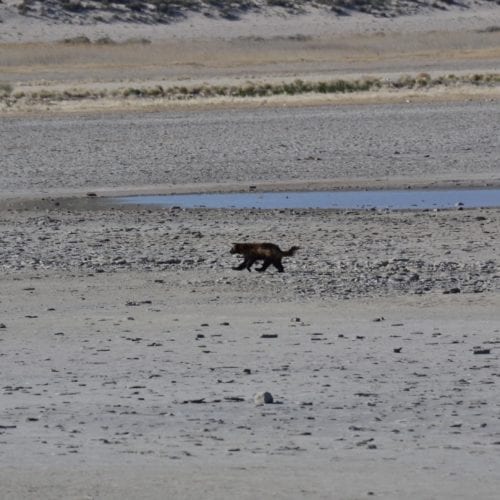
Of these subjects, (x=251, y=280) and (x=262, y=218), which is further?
(x=262, y=218)

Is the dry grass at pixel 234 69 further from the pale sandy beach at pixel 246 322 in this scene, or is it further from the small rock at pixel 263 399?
the small rock at pixel 263 399

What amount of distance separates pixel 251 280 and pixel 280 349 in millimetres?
3169

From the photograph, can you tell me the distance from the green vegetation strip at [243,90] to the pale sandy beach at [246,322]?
11.4 metres

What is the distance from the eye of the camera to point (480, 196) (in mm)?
19094

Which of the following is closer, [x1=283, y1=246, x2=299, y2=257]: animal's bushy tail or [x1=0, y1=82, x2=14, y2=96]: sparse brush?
[x1=283, y1=246, x2=299, y2=257]: animal's bushy tail

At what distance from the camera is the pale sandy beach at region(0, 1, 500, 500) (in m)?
6.53

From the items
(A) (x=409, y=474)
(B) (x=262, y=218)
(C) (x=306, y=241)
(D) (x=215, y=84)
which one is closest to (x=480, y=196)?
(B) (x=262, y=218)

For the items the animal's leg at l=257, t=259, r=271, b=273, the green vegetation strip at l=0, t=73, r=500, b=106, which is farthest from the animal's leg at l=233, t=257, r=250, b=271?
the green vegetation strip at l=0, t=73, r=500, b=106

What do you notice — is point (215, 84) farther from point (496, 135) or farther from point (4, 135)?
Answer: point (496, 135)

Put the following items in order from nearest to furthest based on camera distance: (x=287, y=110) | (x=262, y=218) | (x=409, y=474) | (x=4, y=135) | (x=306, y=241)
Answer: (x=409, y=474), (x=306, y=241), (x=262, y=218), (x=4, y=135), (x=287, y=110)

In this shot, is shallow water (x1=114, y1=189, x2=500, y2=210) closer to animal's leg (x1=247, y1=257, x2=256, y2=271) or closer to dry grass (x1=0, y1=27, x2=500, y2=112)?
animal's leg (x1=247, y1=257, x2=256, y2=271)

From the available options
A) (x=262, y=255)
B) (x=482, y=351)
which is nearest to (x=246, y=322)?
(x=482, y=351)

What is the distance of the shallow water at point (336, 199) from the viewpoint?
59.7 ft

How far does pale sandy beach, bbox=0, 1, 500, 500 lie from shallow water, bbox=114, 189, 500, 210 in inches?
17.9
